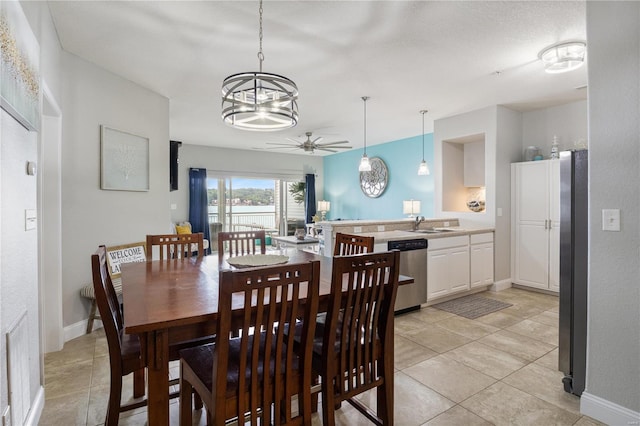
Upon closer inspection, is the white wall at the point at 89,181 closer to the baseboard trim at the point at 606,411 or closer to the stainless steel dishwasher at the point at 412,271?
the stainless steel dishwasher at the point at 412,271

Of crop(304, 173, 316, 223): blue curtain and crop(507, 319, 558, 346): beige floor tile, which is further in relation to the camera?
crop(304, 173, 316, 223): blue curtain

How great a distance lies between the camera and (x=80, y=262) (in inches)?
123

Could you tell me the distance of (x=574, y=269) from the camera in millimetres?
2145

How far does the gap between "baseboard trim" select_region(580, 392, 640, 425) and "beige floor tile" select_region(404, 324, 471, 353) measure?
3.30 feet

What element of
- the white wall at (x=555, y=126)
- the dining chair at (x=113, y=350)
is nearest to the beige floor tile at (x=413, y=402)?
the dining chair at (x=113, y=350)

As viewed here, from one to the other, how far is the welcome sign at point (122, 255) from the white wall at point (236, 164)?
380 centimetres

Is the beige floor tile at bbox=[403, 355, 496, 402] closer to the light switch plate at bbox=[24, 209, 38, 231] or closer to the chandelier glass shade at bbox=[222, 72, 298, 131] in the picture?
the chandelier glass shade at bbox=[222, 72, 298, 131]

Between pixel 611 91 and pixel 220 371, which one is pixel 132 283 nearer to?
pixel 220 371

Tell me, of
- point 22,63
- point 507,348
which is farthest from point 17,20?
point 507,348

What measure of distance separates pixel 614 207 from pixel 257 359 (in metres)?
2.01

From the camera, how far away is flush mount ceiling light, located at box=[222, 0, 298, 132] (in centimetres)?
184

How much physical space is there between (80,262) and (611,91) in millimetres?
4181

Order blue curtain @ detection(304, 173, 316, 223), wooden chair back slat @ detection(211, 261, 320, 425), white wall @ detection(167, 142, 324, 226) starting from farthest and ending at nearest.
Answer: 1. blue curtain @ detection(304, 173, 316, 223)
2. white wall @ detection(167, 142, 324, 226)
3. wooden chair back slat @ detection(211, 261, 320, 425)

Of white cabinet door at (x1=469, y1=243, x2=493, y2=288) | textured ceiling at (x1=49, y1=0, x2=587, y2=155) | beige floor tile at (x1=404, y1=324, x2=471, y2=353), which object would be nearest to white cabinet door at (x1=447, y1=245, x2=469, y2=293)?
white cabinet door at (x1=469, y1=243, x2=493, y2=288)
